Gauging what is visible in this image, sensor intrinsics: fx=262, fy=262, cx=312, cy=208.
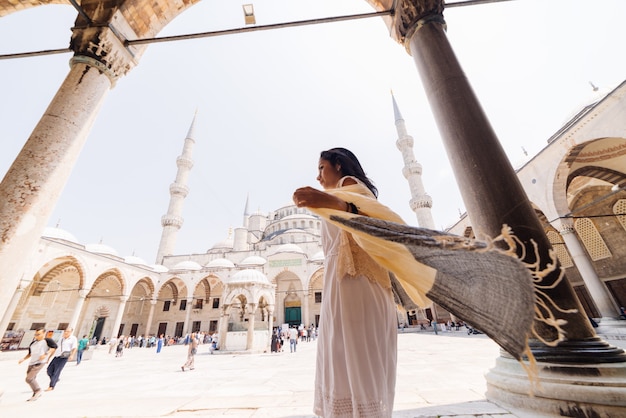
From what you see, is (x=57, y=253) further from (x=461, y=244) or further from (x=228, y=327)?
(x=461, y=244)

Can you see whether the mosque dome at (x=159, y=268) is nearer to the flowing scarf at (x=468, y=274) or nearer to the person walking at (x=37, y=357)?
the person walking at (x=37, y=357)

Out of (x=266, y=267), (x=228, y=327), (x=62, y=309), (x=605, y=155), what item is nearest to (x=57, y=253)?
(x=62, y=309)

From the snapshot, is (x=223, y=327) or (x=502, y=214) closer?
(x=502, y=214)

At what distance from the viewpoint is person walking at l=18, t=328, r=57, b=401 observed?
4.32 meters

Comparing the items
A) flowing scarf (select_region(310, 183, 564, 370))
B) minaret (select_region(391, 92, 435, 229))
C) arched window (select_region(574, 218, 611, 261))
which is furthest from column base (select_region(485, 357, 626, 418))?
minaret (select_region(391, 92, 435, 229))

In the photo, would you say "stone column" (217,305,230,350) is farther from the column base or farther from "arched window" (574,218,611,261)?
"arched window" (574,218,611,261)

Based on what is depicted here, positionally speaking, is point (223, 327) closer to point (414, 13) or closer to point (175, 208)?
point (414, 13)

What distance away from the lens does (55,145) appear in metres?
2.71

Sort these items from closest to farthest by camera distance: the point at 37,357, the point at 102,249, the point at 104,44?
the point at 104,44 < the point at 37,357 < the point at 102,249

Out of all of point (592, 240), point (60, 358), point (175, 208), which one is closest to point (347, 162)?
point (60, 358)

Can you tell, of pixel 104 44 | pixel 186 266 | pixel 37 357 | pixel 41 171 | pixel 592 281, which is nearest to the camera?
pixel 41 171

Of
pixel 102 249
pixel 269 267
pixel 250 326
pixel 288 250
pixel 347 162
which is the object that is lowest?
pixel 250 326

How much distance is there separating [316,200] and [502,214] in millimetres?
1826

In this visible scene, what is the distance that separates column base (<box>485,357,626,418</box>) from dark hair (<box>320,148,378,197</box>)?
1504 millimetres
